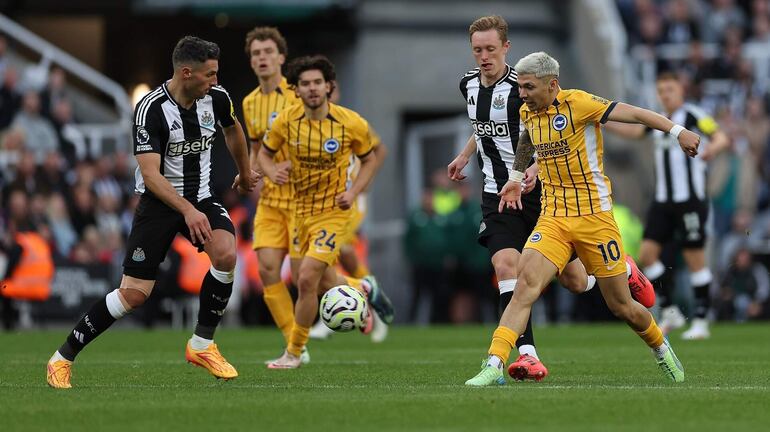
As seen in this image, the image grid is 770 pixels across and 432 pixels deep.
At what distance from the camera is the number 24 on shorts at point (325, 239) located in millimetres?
12039

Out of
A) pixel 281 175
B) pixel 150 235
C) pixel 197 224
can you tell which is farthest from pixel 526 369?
pixel 281 175

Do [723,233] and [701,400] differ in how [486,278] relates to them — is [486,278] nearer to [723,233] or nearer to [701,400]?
[723,233]

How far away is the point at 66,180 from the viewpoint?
22.3 meters

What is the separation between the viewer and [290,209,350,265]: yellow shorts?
39.4 ft

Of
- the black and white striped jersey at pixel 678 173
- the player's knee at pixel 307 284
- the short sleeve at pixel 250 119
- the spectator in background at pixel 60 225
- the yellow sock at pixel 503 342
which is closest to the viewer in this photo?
the yellow sock at pixel 503 342

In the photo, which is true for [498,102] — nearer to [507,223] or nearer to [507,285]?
[507,223]

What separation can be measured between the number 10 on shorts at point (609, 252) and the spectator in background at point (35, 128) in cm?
1396

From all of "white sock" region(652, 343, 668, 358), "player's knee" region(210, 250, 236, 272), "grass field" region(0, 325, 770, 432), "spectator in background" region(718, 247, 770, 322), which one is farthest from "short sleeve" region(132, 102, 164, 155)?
"spectator in background" region(718, 247, 770, 322)

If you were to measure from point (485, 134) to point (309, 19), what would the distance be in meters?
15.8

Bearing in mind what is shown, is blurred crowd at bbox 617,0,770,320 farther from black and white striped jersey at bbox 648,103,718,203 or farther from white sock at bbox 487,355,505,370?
white sock at bbox 487,355,505,370

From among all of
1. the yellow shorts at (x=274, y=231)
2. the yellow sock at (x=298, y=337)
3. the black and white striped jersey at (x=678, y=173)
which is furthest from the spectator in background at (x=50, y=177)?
the yellow sock at (x=298, y=337)

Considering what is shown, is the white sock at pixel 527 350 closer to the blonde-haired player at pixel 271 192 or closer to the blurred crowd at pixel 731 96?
the blonde-haired player at pixel 271 192

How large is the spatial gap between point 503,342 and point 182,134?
2.55 metres

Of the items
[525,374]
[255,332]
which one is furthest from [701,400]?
[255,332]
